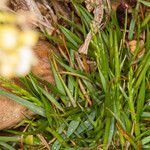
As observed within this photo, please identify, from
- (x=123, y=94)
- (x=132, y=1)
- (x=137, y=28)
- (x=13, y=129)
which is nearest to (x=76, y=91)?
(x=123, y=94)

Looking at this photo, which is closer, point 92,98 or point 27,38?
point 27,38

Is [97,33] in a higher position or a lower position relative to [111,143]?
higher

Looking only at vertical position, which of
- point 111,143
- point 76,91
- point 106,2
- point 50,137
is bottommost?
point 111,143

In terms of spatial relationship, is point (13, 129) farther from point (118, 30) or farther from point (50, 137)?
point (118, 30)

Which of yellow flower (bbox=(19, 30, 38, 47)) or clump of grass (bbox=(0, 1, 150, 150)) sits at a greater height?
yellow flower (bbox=(19, 30, 38, 47))

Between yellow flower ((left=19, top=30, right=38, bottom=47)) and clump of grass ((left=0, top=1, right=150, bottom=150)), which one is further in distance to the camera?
clump of grass ((left=0, top=1, right=150, bottom=150))

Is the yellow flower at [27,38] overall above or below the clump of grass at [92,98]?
above

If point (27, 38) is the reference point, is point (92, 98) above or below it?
below

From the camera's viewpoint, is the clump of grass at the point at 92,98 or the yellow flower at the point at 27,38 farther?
the clump of grass at the point at 92,98
